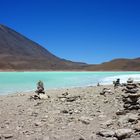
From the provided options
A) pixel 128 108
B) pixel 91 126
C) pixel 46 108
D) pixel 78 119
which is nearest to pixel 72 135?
pixel 91 126

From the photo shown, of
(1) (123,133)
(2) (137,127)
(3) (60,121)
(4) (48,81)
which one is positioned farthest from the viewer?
(4) (48,81)

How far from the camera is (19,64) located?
13612 cm

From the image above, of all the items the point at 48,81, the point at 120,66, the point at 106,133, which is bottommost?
the point at 106,133

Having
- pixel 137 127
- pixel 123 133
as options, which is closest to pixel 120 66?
pixel 137 127

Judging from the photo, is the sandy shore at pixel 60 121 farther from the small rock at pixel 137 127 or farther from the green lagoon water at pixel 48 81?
the green lagoon water at pixel 48 81

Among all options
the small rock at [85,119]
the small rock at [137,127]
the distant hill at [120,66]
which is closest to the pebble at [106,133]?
the small rock at [137,127]

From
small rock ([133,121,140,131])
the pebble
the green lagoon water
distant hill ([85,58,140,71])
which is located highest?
distant hill ([85,58,140,71])

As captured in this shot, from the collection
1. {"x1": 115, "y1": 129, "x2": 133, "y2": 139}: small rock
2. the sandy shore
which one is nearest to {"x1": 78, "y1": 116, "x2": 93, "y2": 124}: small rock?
the sandy shore

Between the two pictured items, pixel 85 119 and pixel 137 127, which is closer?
pixel 137 127

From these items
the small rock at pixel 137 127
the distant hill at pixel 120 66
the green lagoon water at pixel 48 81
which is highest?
the distant hill at pixel 120 66

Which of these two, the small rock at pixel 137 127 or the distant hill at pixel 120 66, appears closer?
the small rock at pixel 137 127

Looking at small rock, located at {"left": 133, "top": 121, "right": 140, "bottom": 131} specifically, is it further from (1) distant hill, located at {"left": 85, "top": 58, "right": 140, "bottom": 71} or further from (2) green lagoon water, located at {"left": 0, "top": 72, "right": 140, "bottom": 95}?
(1) distant hill, located at {"left": 85, "top": 58, "right": 140, "bottom": 71}

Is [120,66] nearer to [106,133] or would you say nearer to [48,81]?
[48,81]

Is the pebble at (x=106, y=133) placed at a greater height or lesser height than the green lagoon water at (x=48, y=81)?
lesser
